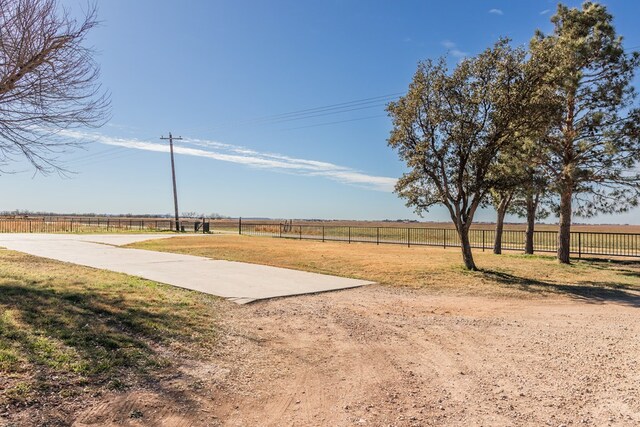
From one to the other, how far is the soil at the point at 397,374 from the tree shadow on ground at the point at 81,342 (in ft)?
1.00

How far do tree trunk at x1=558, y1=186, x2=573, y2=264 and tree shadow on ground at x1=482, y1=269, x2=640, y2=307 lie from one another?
4.13 metres

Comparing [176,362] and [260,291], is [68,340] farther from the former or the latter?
[260,291]

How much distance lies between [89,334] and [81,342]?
32 cm

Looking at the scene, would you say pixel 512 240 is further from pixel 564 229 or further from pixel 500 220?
pixel 564 229

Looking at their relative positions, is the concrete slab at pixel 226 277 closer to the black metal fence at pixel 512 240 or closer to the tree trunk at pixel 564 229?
the tree trunk at pixel 564 229

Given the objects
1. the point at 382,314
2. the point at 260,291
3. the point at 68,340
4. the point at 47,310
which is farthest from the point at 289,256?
the point at 68,340

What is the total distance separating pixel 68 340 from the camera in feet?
16.8

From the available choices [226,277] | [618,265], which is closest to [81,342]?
[226,277]

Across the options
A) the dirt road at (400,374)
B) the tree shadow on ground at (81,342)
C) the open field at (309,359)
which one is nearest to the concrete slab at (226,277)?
the open field at (309,359)

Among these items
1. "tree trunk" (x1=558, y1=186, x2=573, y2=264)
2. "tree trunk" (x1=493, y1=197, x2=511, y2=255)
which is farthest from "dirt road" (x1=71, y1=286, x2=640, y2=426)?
"tree trunk" (x1=493, y1=197, x2=511, y2=255)

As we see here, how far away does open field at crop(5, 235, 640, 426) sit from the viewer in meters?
3.78

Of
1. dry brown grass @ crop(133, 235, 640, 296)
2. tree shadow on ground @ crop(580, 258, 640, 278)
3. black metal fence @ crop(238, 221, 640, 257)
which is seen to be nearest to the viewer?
dry brown grass @ crop(133, 235, 640, 296)

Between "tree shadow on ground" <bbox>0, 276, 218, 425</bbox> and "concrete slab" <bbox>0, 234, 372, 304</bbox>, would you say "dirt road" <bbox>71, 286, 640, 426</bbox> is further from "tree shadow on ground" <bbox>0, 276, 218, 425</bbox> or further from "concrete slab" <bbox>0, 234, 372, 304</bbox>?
"concrete slab" <bbox>0, 234, 372, 304</bbox>

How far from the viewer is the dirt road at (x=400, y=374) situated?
12.3ft
